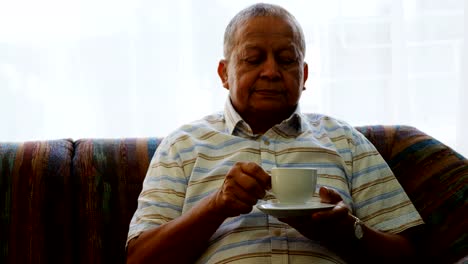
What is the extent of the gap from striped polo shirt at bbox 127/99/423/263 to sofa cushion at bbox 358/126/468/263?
101 millimetres

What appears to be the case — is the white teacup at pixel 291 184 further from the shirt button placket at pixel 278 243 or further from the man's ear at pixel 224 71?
the man's ear at pixel 224 71

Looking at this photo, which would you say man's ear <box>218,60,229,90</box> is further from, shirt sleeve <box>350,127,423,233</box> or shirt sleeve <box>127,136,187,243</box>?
shirt sleeve <box>350,127,423,233</box>

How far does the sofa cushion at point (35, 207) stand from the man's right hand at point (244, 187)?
0.62 m

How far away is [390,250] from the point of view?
1.49 metres

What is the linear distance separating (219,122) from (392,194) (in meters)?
0.49

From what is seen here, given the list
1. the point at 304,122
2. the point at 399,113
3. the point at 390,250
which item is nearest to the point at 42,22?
the point at 304,122

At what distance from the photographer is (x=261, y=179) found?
1.29 metres

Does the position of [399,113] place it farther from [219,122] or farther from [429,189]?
[219,122]

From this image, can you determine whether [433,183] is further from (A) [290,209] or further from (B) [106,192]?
(B) [106,192]

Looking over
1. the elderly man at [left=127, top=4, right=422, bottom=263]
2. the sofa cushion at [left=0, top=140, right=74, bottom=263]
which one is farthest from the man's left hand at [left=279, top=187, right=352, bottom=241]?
the sofa cushion at [left=0, top=140, right=74, bottom=263]

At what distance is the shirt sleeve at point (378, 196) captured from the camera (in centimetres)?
156

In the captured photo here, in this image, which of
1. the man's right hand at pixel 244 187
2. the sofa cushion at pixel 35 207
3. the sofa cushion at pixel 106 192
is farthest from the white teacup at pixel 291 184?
the sofa cushion at pixel 35 207

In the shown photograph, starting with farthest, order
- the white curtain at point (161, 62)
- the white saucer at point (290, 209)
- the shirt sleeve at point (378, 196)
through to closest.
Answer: the white curtain at point (161, 62)
the shirt sleeve at point (378, 196)
the white saucer at point (290, 209)

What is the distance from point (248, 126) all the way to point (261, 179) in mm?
376
